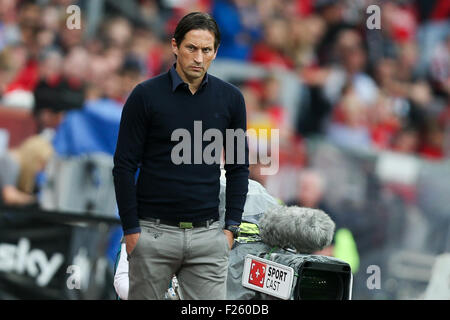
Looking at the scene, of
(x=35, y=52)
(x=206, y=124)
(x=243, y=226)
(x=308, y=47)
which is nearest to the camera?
(x=206, y=124)

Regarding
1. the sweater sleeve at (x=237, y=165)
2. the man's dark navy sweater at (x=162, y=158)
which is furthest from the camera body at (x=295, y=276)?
the man's dark navy sweater at (x=162, y=158)

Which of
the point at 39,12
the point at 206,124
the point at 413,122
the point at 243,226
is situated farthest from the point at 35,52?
the point at 206,124

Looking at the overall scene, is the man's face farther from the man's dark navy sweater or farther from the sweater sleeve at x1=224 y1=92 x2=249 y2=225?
the sweater sleeve at x1=224 y1=92 x2=249 y2=225

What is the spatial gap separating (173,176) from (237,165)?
1.38 ft

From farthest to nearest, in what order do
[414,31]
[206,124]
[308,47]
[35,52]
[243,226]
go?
[414,31] → [308,47] → [35,52] → [243,226] → [206,124]

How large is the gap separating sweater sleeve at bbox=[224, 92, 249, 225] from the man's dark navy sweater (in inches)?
4.6

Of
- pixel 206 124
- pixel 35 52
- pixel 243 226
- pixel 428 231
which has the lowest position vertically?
pixel 428 231

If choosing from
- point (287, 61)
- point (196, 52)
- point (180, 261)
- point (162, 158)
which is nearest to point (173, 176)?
point (162, 158)

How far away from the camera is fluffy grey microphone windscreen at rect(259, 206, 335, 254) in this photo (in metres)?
4.78

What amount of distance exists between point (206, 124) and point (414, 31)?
889 cm

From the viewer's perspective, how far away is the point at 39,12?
34.2 ft

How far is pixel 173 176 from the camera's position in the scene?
4074mm

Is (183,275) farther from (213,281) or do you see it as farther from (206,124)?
(206,124)

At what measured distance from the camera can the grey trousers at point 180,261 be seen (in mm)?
4086
